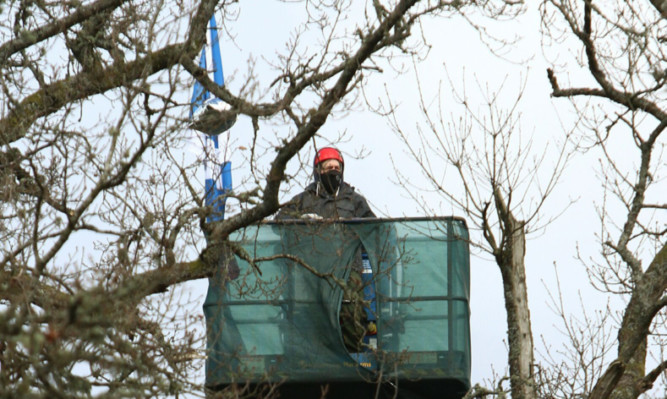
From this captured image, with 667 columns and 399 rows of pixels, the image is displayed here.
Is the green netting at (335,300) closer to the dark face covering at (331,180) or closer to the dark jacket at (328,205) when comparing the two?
the dark jacket at (328,205)

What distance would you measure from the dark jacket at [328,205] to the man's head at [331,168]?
0.10 meters

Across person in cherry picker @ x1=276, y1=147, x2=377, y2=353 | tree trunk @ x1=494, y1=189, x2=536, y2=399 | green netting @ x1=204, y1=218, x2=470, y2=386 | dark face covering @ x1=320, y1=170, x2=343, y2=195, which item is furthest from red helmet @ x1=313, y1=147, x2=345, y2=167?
tree trunk @ x1=494, y1=189, x2=536, y2=399

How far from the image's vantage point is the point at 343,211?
12391mm

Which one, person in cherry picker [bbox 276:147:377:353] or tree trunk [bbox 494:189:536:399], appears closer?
tree trunk [bbox 494:189:536:399]

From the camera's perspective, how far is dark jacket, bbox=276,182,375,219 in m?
11.6

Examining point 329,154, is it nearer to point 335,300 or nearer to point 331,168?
point 331,168

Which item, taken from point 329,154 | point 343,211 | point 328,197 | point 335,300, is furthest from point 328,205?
point 335,300

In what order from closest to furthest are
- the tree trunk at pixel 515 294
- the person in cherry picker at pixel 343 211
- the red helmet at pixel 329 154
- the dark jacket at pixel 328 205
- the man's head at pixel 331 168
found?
the tree trunk at pixel 515 294 < the dark jacket at pixel 328 205 < the person in cherry picker at pixel 343 211 < the man's head at pixel 331 168 < the red helmet at pixel 329 154

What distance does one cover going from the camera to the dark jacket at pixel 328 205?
11633 millimetres

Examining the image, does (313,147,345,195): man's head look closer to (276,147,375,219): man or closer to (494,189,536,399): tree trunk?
(276,147,375,219): man

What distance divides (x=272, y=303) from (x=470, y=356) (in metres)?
1.99

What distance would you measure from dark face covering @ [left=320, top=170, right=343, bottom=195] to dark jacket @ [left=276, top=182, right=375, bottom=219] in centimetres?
7

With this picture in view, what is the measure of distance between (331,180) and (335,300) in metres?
1.23

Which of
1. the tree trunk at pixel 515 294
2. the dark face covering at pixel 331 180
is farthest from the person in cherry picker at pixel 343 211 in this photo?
the tree trunk at pixel 515 294
